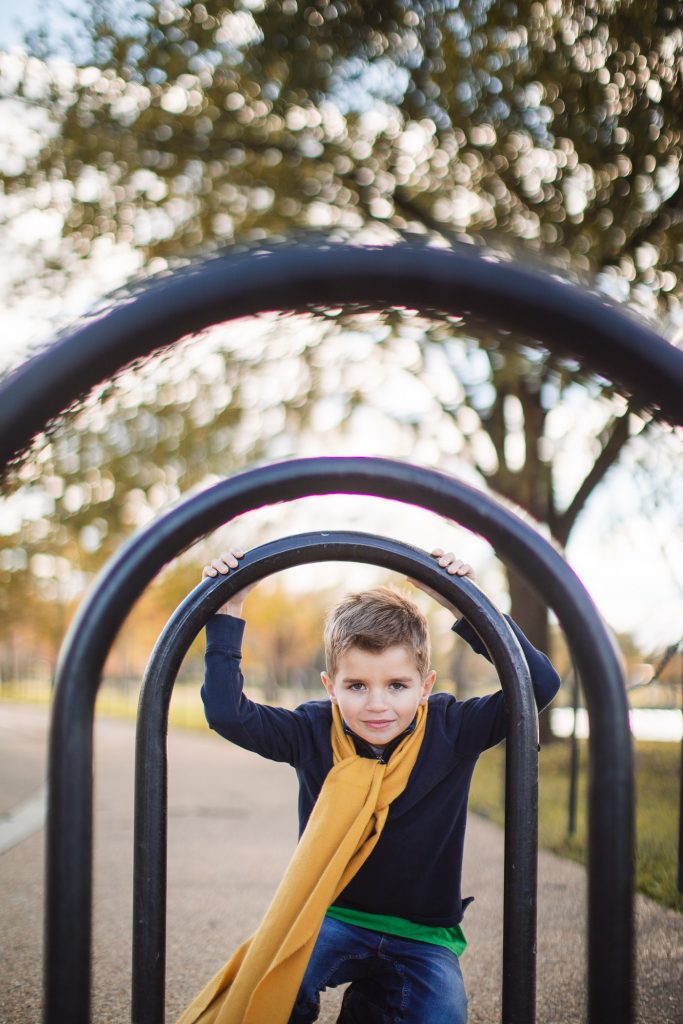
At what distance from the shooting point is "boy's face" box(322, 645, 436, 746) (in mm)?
1957

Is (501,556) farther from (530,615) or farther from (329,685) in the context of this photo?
(530,615)

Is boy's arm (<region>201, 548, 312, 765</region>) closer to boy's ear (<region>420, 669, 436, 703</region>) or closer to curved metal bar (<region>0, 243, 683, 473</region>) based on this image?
boy's ear (<region>420, 669, 436, 703</region>)

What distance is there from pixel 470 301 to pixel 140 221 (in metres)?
9.59

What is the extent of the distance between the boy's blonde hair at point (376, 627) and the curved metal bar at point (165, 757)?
38 centimetres

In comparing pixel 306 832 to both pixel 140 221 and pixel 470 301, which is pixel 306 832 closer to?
pixel 470 301

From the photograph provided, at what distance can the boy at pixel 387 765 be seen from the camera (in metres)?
1.90

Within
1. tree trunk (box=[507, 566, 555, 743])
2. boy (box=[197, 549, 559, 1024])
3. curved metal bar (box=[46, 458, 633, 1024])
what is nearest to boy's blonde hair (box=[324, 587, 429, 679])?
boy (box=[197, 549, 559, 1024])

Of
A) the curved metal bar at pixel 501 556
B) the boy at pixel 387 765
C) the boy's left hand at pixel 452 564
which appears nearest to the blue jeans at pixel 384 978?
the boy at pixel 387 765

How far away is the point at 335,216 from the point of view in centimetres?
966

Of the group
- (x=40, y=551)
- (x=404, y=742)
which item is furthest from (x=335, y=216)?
(x=404, y=742)

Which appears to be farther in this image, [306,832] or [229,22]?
[229,22]

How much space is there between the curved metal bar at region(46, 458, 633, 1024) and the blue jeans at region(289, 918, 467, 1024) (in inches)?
40.7

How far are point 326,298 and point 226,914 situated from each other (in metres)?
3.23

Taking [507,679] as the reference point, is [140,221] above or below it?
above
